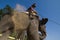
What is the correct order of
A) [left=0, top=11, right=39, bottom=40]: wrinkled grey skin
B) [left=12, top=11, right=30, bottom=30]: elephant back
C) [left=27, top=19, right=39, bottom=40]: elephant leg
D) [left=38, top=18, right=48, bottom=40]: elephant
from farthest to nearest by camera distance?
[left=38, top=18, right=48, bottom=40]: elephant, [left=27, top=19, right=39, bottom=40]: elephant leg, [left=12, top=11, right=30, bottom=30]: elephant back, [left=0, top=11, right=39, bottom=40]: wrinkled grey skin

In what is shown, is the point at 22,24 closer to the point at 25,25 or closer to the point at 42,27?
the point at 25,25

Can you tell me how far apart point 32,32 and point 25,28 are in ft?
1.93

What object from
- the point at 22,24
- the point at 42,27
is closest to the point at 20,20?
the point at 22,24

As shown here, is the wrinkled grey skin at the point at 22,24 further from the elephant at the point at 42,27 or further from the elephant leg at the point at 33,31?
the elephant at the point at 42,27

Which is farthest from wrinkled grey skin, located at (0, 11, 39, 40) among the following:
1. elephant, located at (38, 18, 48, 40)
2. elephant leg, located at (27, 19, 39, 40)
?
elephant, located at (38, 18, 48, 40)

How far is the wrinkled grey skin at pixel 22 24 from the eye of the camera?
442 inches

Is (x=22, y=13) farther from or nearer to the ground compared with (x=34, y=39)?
farther from the ground

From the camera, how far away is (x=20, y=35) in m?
13.2

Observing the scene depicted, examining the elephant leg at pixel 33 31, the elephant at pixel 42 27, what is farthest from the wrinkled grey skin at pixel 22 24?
the elephant at pixel 42 27

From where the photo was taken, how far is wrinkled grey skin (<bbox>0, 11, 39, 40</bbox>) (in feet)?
36.9

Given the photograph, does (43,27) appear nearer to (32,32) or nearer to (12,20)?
(32,32)

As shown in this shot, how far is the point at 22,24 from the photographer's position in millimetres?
11969

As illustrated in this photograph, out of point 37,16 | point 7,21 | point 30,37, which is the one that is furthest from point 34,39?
point 7,21

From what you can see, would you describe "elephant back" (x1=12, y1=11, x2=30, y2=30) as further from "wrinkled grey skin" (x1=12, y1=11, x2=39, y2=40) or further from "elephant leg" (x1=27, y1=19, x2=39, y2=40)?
"elephant leg" (x1=27, y1=19, x2=39, y2=40)
